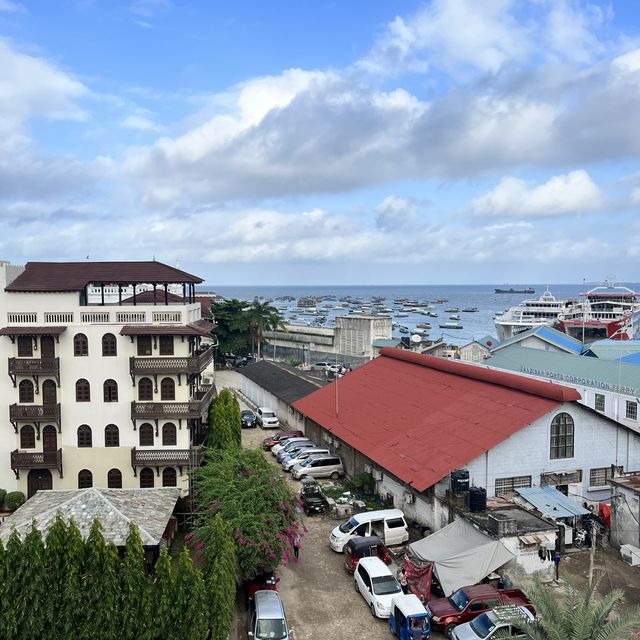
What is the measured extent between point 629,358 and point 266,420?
31129mm

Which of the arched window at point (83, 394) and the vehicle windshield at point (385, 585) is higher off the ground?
the arched window at point (83, 394)

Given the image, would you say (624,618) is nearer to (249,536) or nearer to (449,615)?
(449,615)

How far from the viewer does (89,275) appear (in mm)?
34438

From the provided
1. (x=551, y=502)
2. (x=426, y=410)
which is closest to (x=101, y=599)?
(x=551, y=502)

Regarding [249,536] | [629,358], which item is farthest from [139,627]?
[629,358]

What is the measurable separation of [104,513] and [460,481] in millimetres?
14999

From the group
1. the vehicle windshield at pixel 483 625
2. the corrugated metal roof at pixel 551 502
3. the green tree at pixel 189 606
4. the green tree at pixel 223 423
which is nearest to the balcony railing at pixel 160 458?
the green tree at pixel 223 423

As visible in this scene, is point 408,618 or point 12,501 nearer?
point 408,618

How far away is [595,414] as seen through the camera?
30406 mm

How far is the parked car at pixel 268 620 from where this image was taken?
20.1 metres

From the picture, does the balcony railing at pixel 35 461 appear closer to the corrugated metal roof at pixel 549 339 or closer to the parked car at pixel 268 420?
the parked car at pixel 268 420

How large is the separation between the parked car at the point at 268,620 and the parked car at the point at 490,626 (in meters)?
→ 5.54

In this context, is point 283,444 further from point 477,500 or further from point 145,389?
point 477,500

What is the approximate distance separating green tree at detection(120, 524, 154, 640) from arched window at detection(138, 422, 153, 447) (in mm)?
16295
